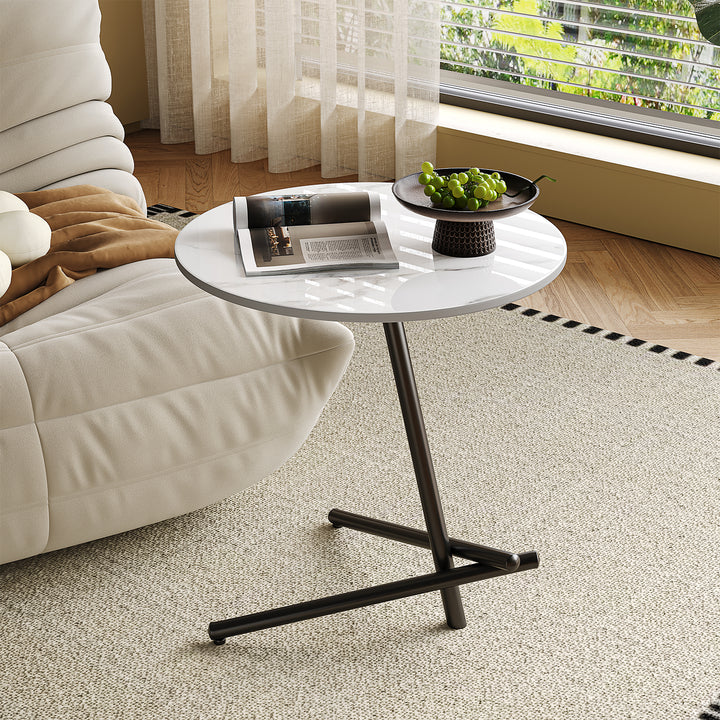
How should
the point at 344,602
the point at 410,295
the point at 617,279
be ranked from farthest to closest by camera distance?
1. the point at 617,279
2. the point at 344,602
3. the point at 410,295

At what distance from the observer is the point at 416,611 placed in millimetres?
1459

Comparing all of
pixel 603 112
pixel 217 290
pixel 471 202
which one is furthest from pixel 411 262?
pixel 603 112

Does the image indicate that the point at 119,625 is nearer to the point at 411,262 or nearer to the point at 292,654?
the point at 292,654

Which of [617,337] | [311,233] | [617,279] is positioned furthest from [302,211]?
[617,279]

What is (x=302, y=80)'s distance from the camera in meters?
3.28

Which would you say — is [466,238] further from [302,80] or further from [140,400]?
[302,80]

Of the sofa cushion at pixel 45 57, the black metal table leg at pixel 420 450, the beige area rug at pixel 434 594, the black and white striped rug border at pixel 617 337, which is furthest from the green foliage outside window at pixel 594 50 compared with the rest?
the black metal table leg at pixel 420 450

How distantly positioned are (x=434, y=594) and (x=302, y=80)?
2212 millimetres

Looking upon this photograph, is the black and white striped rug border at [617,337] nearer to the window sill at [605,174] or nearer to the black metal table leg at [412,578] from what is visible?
the window sill at [605,174]

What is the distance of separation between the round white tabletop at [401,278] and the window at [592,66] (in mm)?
1678

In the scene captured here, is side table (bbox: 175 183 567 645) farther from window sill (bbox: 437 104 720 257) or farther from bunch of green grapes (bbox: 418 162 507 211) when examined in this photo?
window sill (bbox: 437 104 720 257)

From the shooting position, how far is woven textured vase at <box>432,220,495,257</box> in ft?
4.52

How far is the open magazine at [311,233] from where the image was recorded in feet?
4.43

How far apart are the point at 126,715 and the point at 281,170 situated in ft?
7.74
